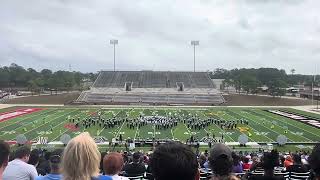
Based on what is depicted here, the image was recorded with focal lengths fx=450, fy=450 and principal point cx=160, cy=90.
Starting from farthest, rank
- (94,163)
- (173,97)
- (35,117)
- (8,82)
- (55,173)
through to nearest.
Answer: (8,82), (173,97), (35,117), (55,173), (94,163)

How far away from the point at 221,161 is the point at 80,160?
124 cm

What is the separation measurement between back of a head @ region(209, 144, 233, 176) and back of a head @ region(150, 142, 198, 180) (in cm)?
38

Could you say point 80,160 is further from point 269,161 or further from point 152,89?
point 152,89

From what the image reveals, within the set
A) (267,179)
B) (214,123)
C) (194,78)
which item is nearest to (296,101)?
(194,78)

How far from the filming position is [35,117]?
50.3 m

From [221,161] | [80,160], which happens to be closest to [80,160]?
[80,160]

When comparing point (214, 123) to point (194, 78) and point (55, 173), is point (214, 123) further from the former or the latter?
point (194, 78)

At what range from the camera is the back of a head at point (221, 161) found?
381cm

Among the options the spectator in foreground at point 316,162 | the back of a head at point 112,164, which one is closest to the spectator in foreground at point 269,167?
the spectator in foreground at point 316,162

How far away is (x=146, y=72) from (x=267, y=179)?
111 m

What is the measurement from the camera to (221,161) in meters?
3.81

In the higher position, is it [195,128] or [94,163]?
[94,163]

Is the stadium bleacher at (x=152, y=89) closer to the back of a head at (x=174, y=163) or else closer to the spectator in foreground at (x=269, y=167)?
the spectator in foreground at (x=269, y=167)

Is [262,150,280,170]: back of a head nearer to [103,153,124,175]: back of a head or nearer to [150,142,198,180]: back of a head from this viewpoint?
[103,153,124,175]: back of a head
